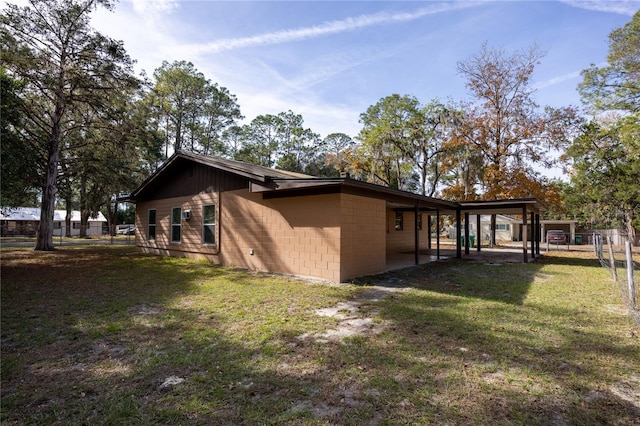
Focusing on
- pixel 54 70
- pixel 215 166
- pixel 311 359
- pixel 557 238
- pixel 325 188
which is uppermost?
pixel 54 70

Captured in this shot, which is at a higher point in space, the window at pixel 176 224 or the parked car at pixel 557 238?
the window at pixel 176 224

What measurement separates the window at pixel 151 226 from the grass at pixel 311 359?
7.14 meters

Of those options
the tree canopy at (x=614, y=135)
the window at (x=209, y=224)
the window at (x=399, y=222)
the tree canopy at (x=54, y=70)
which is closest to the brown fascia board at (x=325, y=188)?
the window at (x=209, y=224)

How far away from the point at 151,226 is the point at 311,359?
12334mm

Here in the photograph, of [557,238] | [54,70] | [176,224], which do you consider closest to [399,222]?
[176,224]

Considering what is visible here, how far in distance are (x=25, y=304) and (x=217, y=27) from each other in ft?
24.5

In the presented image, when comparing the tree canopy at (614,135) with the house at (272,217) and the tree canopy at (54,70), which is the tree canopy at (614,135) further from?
the tree canopy at (54,70)

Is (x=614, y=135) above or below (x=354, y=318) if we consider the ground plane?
above

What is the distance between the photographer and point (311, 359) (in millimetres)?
3262

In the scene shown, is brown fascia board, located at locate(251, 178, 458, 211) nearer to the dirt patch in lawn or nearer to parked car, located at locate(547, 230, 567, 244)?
the dirt patch in lawn

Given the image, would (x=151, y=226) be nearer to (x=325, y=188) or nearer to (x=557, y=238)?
(x=325, y=188)

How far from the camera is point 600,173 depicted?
717 inches

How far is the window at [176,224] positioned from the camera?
11.9 m

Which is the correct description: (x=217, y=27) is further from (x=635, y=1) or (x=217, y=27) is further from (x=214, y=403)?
(x=635, y=1)
